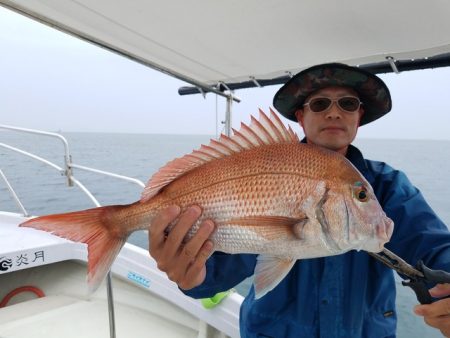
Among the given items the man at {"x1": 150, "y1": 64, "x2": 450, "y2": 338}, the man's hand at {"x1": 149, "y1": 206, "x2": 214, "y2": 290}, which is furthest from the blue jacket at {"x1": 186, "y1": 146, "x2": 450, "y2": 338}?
the man's hand at {"x1": 149, "y1": 206, "x2": 214, "y2": 290}

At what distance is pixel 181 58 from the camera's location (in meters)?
2.46

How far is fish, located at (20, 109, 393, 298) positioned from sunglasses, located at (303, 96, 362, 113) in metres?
0.43

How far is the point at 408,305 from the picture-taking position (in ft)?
19.5

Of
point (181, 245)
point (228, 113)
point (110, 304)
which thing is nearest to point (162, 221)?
point (181, 245)

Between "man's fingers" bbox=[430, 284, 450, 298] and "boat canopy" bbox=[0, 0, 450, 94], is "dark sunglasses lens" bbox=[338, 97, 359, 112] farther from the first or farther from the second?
"man's fingers" bbox=[430, 284, 450, 298]

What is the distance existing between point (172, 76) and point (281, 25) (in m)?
1.20

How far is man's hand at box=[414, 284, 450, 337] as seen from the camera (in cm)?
111

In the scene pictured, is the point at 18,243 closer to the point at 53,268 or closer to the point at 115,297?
the point at 53,268

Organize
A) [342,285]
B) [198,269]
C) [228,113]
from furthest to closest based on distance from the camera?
1. [228,113]
2. [342,285]
3. [198,269]

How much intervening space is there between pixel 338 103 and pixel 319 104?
0.09m

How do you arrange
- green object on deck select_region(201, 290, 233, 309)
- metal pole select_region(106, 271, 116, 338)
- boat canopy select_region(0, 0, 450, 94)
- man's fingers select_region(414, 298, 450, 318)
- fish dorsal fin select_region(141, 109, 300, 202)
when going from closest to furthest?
man's fingers select_region(414, 298, 450, 318) → fish dorsal fin select_region(141, 109, 300, 202) → boat canopy select_region(0, 0, 450, 94) → metal pole select_region(106, 271, 116, 338) → green object on deck select_region(201, 290, 233, 309)

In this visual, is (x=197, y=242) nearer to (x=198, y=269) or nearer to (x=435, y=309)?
(x=198, y=269)

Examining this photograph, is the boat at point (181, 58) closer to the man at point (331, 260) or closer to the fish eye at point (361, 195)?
the man at point (331, 260)

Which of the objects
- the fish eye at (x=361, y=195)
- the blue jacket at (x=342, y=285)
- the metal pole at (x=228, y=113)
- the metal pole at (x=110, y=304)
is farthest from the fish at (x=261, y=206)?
the metal pole at (x=228, y=113)
